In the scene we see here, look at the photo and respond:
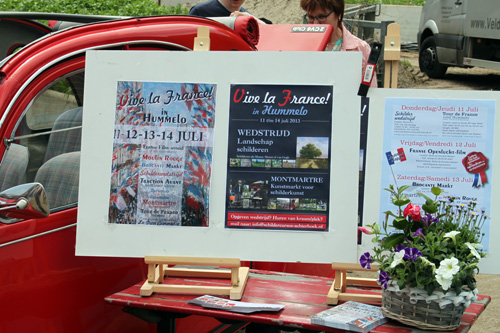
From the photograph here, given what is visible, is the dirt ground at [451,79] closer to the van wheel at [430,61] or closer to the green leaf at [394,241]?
the van wheel at [430,61]

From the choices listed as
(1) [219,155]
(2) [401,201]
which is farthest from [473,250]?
(1) [219,155]

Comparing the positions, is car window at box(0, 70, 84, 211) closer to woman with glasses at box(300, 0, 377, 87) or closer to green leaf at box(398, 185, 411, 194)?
green leaf at box(398, 185, 411, 194)

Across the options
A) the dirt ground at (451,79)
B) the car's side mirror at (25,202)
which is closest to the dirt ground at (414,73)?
the dirt ground at (451,79)

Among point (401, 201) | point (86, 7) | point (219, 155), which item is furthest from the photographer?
point (86, 7)

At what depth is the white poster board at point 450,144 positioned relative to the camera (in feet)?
9.87

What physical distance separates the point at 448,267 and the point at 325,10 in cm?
244

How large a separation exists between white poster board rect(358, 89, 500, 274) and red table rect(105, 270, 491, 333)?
49 centimetres

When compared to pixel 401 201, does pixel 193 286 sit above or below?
below

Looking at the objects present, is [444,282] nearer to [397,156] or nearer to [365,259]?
[365,259]

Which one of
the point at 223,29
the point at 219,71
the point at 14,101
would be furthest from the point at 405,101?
the point at 14,101

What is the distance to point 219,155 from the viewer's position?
3.15 m

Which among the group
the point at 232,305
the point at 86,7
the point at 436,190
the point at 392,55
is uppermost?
the point at 86,7

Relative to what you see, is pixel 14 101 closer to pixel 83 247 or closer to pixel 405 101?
pixel 83 247

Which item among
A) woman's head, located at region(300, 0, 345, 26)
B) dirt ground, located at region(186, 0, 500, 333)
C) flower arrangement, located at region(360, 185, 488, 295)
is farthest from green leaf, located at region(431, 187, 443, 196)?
dirt ground, located at region(186, 0, 500, 333)
